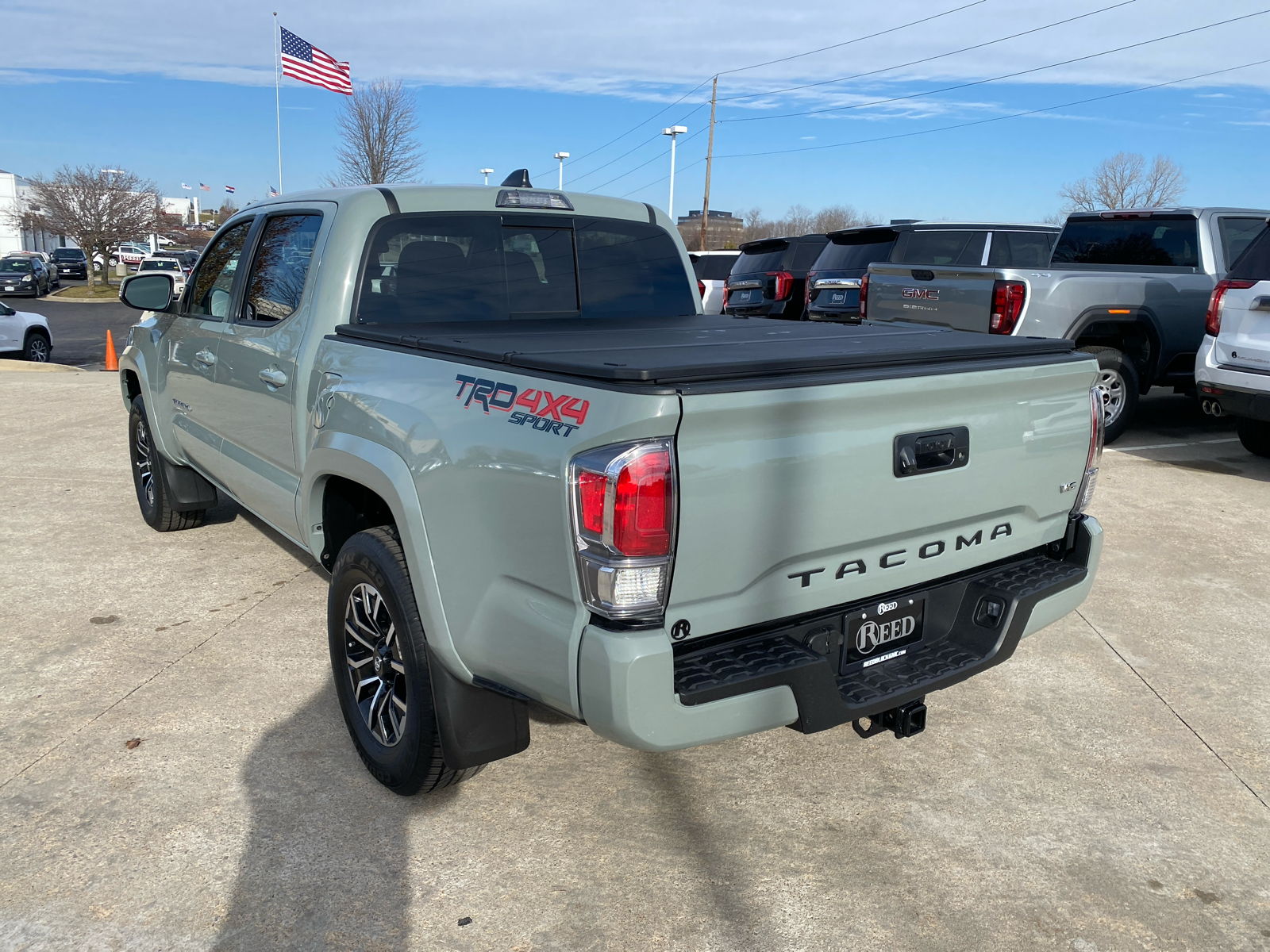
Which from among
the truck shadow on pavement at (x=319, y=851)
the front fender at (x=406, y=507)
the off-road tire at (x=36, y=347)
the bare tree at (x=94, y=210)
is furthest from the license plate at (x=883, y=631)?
the bare tree at (x=94, y=210)

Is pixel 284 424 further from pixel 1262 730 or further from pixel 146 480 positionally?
pixel 1262 730

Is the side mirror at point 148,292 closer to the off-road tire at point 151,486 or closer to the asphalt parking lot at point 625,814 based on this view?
the off-road tire at point 151,486

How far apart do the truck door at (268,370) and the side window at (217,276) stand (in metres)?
0.26

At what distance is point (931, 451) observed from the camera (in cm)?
272

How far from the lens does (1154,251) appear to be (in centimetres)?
948

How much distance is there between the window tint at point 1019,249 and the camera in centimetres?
1107

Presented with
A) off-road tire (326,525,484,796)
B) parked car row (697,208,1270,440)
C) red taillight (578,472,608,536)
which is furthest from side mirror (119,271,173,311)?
parked car row (697,208,1270,440)

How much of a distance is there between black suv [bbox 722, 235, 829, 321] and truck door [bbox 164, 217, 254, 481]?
9435 millimetres

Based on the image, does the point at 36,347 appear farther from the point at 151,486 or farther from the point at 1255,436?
the point at 1255,436

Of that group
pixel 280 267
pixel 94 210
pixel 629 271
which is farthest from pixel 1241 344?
pixel 94 210

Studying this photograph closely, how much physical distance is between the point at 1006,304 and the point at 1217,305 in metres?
1.50

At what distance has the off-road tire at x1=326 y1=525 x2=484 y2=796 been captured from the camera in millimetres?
2896

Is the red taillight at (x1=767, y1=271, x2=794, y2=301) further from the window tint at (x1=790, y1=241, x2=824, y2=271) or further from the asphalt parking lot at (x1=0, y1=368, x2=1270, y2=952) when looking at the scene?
the asphalt parking lot at (x1=0, y1=368, x2=1270, y2=952)

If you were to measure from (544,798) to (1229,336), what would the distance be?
6.69 m
